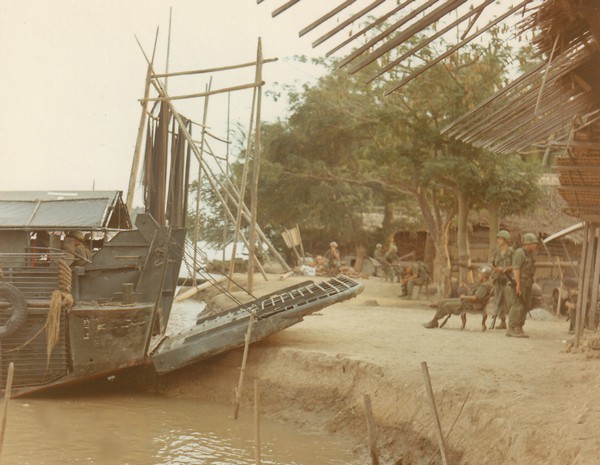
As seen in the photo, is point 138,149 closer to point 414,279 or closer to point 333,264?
point 414,279

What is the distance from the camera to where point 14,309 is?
9.87m

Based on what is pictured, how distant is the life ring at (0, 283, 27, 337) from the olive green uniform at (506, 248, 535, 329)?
6719mm

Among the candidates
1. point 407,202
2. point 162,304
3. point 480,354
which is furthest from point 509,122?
point 407,202

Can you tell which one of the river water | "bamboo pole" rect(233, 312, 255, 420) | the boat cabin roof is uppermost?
the boat cabin roof

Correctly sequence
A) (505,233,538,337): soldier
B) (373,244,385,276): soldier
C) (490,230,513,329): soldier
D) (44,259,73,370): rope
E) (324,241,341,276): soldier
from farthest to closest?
(373,244,385,276): soldier < (324,241,341,276): soldier < (490,230,513,329): soldier < (505,233,538,337): soldier < (44,259,73,370): rope

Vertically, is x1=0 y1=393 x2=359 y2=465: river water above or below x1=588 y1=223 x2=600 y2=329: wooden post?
below

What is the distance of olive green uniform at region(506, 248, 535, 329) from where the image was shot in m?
11.7

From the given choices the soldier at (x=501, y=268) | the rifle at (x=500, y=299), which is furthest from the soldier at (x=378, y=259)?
the soldier at (x=501, y=268)

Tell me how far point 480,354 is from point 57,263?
5323 mm

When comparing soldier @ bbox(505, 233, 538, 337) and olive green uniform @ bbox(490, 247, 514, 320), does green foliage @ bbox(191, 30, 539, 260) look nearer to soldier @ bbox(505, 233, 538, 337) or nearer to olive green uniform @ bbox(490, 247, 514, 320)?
olive green uniform @ bbox(490, 247, 514, 320)

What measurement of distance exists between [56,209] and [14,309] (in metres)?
1.51

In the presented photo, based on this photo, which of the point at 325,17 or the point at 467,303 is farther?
the point at 467,303

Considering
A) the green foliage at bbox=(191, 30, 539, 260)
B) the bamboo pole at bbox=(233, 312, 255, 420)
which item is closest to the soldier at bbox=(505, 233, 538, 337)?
the bamboo pole at bbox=(233, 312, 255, 420)

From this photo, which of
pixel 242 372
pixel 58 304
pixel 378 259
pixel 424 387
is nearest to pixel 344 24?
pixel 424 387
